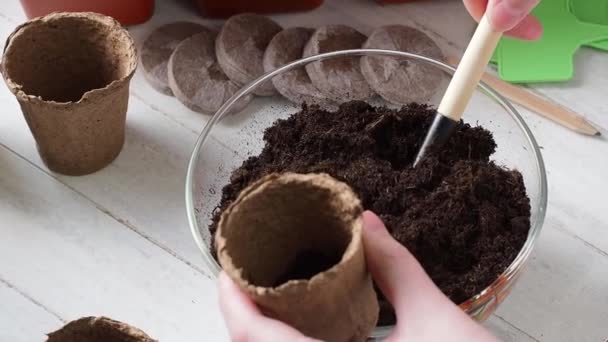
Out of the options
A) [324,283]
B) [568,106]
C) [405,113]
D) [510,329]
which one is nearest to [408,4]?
[568,106]

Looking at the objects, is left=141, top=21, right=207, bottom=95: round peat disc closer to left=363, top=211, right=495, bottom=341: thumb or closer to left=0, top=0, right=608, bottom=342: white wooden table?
left=0, top=0, right=608, bottom=342: white wooden table

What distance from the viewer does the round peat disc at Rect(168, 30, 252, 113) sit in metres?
1.03

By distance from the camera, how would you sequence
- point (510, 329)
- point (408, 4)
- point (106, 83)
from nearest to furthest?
point (510, 329) < point (106, 83) < point (408, 4)

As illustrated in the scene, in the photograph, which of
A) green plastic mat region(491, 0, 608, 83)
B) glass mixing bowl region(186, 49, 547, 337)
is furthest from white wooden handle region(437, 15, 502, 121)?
green plastic mat region(491, 0, 608, 83)

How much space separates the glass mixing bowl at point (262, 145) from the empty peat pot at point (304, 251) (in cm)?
12

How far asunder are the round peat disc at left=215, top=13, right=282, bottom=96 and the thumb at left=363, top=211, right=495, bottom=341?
1.62ft

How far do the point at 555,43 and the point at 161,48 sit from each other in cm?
54

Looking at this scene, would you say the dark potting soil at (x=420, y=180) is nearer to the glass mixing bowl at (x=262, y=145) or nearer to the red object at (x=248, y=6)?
the glass mixing bowl at (x=262, y=145)

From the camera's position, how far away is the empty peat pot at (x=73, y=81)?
36.3 inches

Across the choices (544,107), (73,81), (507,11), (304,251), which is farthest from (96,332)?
(544,107)

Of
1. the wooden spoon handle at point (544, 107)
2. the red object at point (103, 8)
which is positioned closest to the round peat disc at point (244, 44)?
the red object at point (103, 8)

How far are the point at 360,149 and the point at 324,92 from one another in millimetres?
173

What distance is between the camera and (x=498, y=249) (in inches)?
29.9

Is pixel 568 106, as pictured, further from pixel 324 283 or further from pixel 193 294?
pixel 324 283
